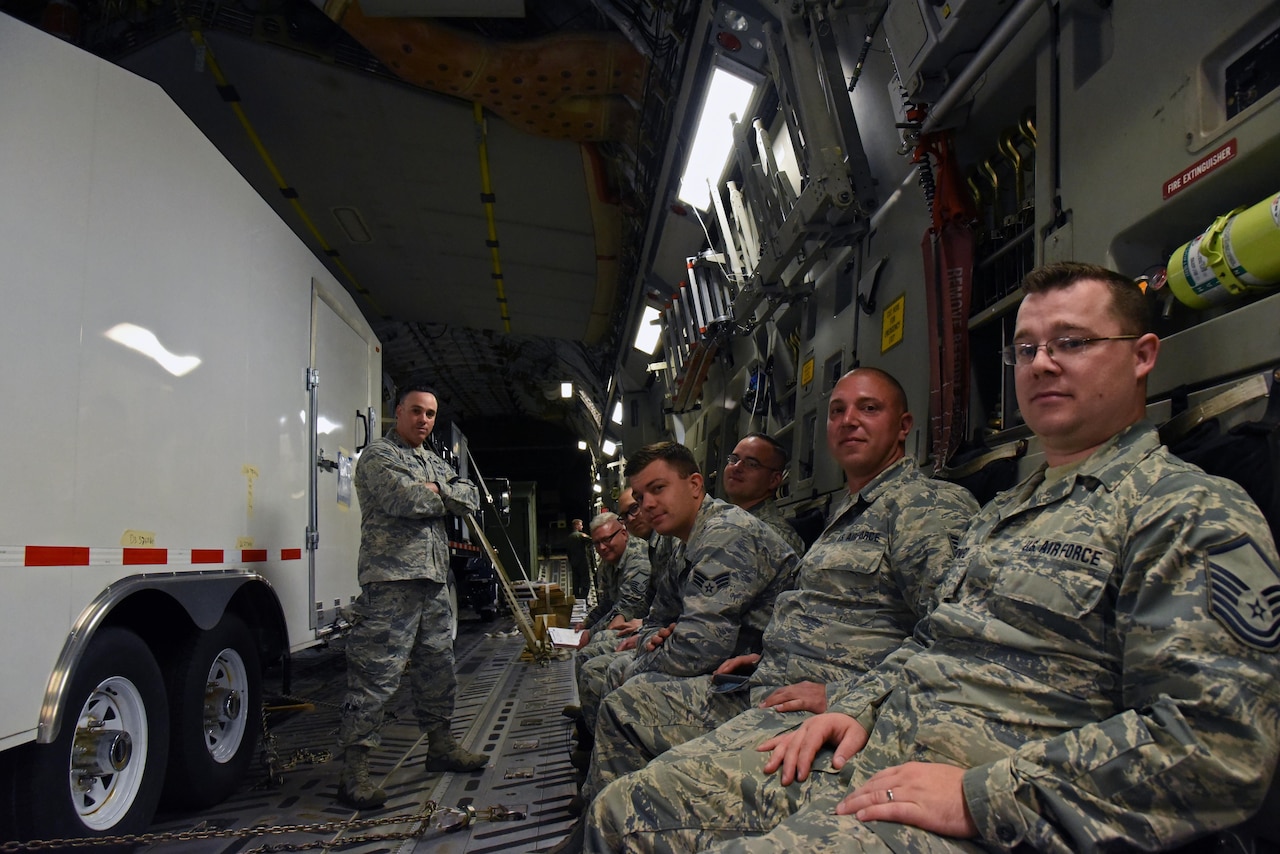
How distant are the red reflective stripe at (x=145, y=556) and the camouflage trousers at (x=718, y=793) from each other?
1.83 meters

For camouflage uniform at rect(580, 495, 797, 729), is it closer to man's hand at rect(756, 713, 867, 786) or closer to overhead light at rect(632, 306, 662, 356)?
man's hand at rect(756, 713, 867, 786)

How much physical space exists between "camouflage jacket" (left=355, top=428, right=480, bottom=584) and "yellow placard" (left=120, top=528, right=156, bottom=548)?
1.13m

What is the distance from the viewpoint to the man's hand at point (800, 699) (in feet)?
6.23

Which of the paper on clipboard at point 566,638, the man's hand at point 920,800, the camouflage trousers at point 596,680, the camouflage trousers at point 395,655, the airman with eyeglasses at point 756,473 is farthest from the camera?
the paper on clipboard at point 566,638

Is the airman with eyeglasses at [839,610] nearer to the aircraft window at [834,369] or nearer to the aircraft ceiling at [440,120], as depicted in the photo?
the aircraft window at [834,369]

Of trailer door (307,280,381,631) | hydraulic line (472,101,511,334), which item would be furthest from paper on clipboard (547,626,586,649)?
hydraulic line (472,101,511,334)

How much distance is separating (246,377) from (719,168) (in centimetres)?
306

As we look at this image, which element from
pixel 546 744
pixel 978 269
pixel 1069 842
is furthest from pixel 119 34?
pixel 1069 842

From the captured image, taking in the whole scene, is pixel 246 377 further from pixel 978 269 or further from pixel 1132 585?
pixel 1132 585

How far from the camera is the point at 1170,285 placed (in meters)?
1.70

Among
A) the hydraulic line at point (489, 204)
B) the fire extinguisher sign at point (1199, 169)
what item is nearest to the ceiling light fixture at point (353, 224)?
the hydraulic line at point (489, 204)

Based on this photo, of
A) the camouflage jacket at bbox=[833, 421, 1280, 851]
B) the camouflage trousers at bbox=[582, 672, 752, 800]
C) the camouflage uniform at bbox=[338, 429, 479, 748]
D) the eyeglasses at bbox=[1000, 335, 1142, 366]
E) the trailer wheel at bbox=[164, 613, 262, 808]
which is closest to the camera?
the camouflage jacket at bbox=[833, 421, 1280, 851]

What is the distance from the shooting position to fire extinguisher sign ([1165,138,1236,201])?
5.05 feet

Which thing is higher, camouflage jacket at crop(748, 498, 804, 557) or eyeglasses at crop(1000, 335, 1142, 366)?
eyeglasses at crop(1000, 335, 1142, 366)
